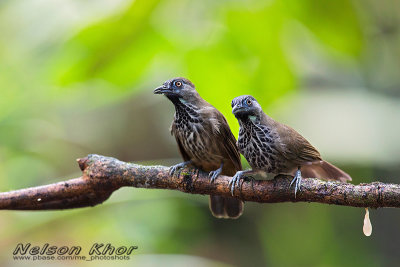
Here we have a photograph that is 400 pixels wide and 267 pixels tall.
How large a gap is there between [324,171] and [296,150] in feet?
0.97

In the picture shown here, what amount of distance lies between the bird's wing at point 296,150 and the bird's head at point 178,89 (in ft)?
2.99

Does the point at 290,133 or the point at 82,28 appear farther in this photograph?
the point at 290,133

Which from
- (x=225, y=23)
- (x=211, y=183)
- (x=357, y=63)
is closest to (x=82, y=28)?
(x=225, y=23)

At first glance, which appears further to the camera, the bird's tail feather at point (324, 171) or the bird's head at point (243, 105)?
the bird's tail feather at point (324, 171)

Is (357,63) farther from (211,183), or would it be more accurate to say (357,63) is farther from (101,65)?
(101,65)

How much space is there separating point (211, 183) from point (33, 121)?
361 cm

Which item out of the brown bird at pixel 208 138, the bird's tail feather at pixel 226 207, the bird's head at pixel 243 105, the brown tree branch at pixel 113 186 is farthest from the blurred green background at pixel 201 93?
the bird's tail feather at pixel 226 207

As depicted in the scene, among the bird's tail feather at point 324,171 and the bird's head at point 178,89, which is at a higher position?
the bird's head at point 178,89

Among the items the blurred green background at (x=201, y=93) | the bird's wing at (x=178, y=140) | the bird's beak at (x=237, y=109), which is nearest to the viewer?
the bird's beak at (x=237, y=109)

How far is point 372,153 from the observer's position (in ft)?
13.4

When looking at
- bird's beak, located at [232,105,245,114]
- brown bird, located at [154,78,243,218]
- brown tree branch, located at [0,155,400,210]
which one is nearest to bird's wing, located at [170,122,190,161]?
brown bird, located at [154,78,243,218]

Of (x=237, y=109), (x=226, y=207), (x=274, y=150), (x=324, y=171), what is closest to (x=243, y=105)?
(x=237, y=109)

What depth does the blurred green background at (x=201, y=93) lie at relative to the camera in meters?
3.15

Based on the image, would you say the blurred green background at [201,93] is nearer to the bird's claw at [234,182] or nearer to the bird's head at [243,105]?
the bird's head at [243,105]
